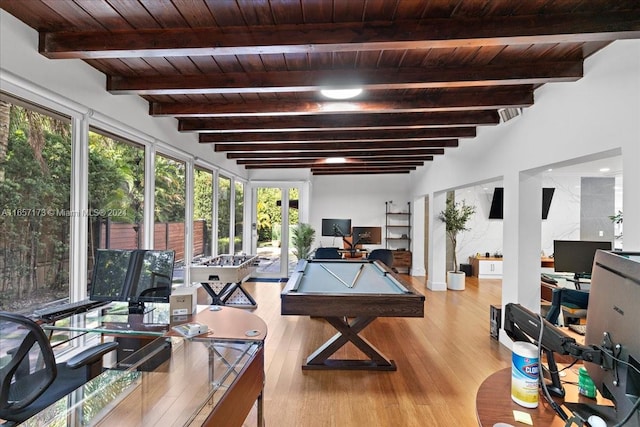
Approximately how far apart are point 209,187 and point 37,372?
13.4ft

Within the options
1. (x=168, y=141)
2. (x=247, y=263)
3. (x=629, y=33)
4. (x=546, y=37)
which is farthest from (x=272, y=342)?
(x=629, y=33)

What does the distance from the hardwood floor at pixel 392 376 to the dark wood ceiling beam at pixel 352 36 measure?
2.66m

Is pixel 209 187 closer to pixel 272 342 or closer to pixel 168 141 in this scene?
pixel 168 141

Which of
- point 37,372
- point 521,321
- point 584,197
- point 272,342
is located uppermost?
point 584,197

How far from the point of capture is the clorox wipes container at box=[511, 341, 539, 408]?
107 cm

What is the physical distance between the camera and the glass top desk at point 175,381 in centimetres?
149

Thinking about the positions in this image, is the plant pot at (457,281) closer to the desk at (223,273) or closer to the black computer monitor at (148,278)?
the desk at (223,273)

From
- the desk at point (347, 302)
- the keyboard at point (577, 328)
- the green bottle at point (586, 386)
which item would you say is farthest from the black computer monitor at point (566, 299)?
the green bottle at point (586, 386)

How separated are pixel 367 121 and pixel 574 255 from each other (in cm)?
311

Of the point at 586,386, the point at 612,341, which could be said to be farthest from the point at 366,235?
the point at 612,341

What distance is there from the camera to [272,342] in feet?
12.1

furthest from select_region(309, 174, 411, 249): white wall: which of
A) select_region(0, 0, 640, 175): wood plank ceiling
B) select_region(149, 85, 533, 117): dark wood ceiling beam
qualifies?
select_region(149, 85, 533, 117): dark wood ceiling beam

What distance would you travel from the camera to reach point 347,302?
8.63 ft

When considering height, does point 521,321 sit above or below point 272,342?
above
